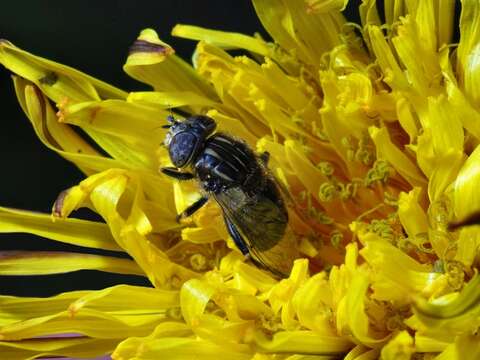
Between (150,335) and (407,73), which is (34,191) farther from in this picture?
(407,73)

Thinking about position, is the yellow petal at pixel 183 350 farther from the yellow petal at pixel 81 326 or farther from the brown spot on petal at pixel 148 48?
the brown spot on petal at pixel 148 48

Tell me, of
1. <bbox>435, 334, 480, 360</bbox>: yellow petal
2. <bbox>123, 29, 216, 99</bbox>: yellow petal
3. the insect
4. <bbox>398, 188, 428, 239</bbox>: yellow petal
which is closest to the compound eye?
the insect

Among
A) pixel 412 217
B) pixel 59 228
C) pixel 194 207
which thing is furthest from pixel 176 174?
pixel 412 217

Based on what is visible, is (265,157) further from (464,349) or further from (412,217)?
(464,349)

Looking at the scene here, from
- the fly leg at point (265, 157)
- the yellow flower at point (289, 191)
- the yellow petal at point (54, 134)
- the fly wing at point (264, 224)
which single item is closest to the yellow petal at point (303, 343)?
the yellow flower at point (289, 191)

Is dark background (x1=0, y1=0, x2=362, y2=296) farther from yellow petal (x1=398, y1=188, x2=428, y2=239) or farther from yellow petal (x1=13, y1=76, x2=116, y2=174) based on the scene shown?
yellow petal (x1=398, y1=188, x2=428, y2=239)

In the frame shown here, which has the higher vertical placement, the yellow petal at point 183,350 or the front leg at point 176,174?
the front leg at point 176,174

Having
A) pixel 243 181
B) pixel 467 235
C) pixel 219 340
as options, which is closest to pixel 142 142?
pixel 243 181

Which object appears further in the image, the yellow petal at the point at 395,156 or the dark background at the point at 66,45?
the dark background at the point at 66,45
